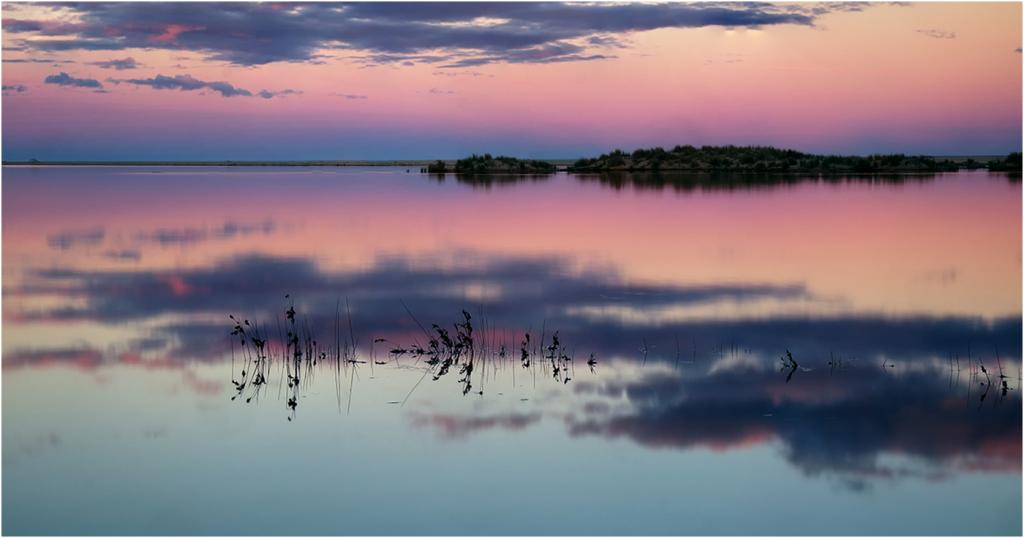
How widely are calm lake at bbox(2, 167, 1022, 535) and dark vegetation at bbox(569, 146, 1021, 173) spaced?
40.9 meters

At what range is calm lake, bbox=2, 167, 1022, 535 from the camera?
583 centimetres

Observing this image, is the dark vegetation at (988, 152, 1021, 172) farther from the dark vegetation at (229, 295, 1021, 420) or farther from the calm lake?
the dark vegetation at (229, 295, 1021, 420)

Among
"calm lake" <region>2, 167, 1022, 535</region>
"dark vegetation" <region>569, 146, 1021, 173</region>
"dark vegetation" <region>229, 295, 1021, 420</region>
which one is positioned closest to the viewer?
"calm lake" <region>2, 167, 1022, 535</region>

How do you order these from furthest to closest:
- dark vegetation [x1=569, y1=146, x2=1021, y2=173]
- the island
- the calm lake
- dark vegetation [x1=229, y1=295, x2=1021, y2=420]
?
1. the island
2. dark vegetation [x1=569, y1=146, x2=1021, y2=173]
3. dark vegetation [x1=229, y1=295, x2=1021, y2=420]
4. the calm lake

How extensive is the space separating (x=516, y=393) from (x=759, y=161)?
5186cm

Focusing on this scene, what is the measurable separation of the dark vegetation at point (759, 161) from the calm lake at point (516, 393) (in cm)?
4091

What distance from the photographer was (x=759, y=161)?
57.3 m

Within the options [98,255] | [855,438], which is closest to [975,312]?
[855,438]

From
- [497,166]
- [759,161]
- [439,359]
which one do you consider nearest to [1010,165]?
[759,161]

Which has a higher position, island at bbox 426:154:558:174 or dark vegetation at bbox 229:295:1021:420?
island at bbox 426:154:558:174

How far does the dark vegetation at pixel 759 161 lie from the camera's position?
57.4 m

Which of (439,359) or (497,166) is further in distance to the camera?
(497,166)

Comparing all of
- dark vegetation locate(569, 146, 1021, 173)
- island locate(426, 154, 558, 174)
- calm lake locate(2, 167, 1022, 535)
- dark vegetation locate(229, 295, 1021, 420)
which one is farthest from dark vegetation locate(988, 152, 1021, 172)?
dark vegetation locate(229, 295, 1021, 420)

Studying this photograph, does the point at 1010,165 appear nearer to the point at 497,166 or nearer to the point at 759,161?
the point at 759,161
